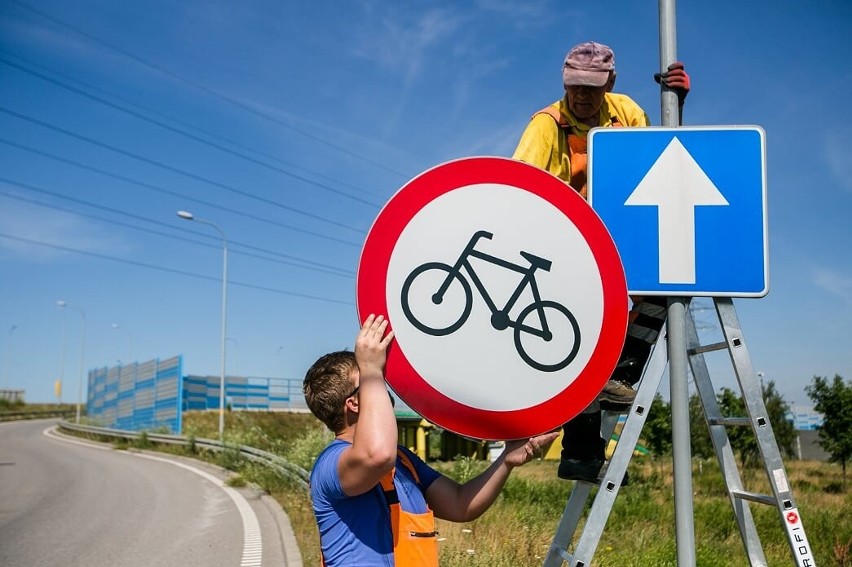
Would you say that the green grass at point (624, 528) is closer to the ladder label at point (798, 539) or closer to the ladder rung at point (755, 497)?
the ladder rung at point (755, 497)

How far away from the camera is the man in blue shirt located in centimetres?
188

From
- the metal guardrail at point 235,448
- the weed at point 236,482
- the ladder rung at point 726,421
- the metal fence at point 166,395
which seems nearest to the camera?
the ladder rung at point 726,421

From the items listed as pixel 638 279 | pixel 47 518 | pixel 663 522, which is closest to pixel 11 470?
pixel 47 518

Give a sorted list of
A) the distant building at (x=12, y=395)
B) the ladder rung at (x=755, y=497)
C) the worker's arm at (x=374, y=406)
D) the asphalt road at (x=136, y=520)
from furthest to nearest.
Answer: the distant building at (x=12, y=395) → the asphalt road at (x=136, y=520) → the ladder rung at (x=755, y=497) → the worker's arm at (x=374, y=406)

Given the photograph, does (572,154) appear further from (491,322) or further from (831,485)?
(831,485)

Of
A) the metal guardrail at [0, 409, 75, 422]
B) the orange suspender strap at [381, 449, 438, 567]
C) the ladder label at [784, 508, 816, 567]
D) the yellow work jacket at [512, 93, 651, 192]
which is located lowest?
the metal guardrail at [0, 409, 75, 422]

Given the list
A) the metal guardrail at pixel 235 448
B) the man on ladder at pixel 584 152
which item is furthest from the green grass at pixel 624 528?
the man on ladder at pixel 584 152

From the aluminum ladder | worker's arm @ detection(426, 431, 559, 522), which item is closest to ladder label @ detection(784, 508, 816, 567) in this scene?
the aluminum ladder

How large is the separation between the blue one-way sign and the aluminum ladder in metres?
0.19

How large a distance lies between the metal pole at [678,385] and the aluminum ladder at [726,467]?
119 millimetres

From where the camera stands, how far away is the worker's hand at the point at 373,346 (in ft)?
6.13

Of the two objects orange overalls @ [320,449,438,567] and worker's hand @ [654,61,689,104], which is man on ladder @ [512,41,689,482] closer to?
worker's hand @ [654,61,689,104]

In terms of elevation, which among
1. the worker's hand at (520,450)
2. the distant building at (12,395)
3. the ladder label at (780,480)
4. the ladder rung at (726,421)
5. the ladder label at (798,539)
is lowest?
the distant building at (12,395)

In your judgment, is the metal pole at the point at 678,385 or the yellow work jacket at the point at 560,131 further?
the yellow work jacket at the point at 560,131
